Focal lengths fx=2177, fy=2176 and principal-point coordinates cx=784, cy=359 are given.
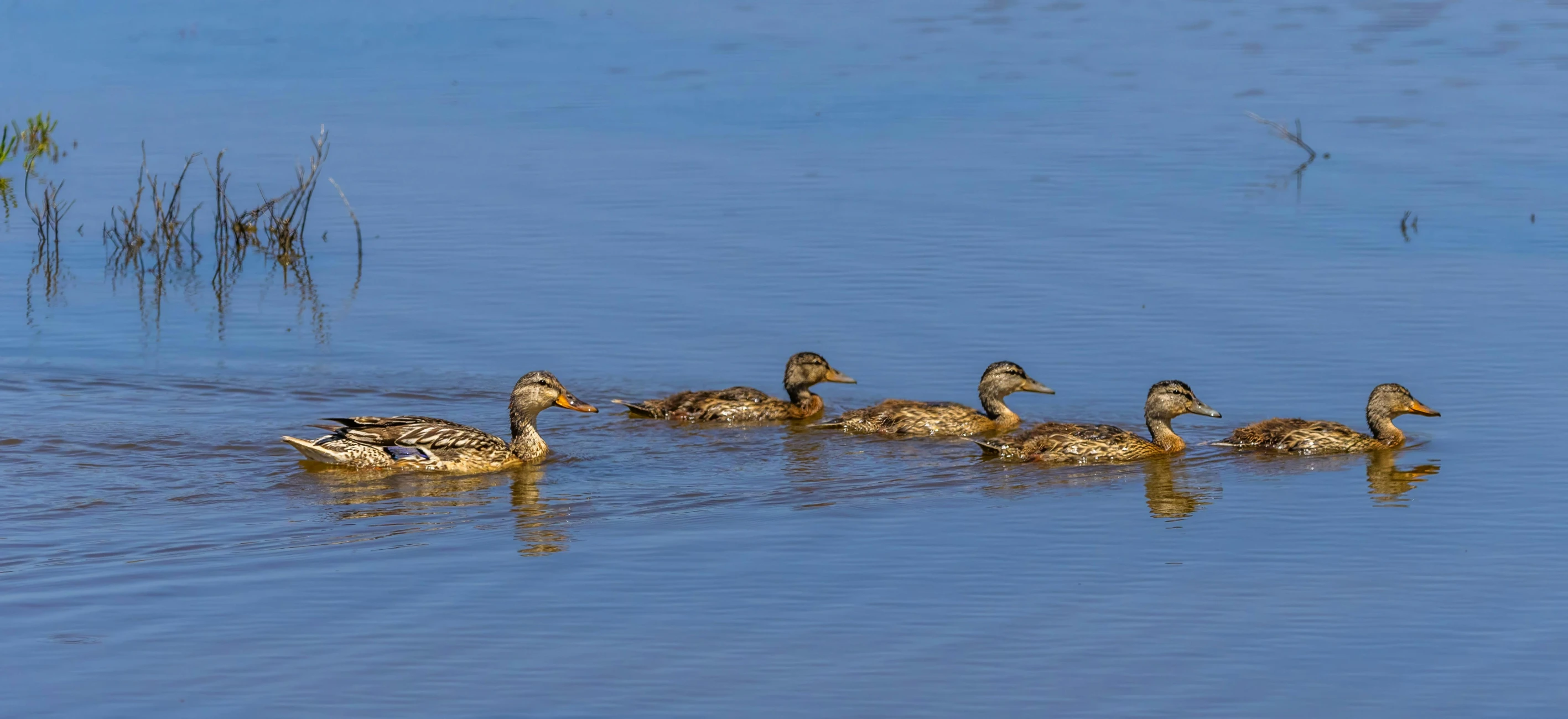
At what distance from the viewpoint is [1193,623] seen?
920 cm

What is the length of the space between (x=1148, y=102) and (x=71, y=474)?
15.4m

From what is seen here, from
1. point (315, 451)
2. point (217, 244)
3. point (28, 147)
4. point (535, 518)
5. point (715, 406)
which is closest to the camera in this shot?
point (535, 518)

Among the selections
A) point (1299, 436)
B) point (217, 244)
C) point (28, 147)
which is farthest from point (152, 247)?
point (1299, 436)

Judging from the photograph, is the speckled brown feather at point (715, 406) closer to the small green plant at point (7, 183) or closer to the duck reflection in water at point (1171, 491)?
the duck reflection in water at point (1171, 491)

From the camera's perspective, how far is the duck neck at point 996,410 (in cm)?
1455

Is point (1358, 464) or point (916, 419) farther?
point (916, 419)

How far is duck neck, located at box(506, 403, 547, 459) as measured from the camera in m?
13.4

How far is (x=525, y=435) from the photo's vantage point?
13.5m

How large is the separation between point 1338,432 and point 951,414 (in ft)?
8.01

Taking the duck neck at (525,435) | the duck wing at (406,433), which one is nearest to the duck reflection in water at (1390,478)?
the duck neck at (525,435)

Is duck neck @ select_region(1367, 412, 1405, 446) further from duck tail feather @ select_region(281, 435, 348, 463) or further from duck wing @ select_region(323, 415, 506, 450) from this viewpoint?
duck tail feather @ select_region(281, 435, 348, 463)

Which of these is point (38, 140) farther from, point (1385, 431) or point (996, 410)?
point (1385, 431)

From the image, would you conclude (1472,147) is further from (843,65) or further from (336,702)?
(336,702)

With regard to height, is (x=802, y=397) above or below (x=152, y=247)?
below
